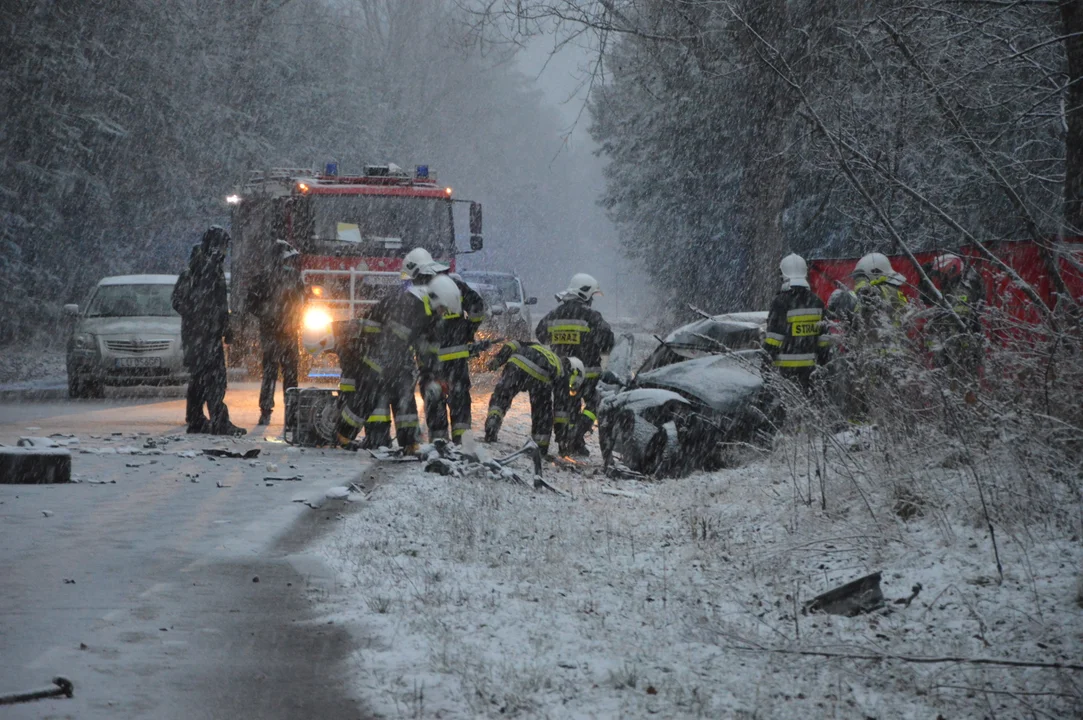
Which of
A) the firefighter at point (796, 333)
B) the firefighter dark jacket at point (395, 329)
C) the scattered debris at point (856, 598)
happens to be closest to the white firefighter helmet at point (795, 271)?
the firefighter at point (796, 333)

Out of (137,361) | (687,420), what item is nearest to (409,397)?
(687,420)

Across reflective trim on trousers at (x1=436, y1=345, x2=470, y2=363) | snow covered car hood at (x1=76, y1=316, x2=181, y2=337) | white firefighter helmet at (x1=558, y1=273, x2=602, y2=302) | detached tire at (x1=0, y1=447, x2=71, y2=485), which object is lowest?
detached tire at (x1=0, y1=447, x2=71, y2=485)

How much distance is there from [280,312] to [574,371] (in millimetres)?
3590

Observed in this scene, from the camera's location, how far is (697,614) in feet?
16.0

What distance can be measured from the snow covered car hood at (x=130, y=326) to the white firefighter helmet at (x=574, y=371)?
7290 mm

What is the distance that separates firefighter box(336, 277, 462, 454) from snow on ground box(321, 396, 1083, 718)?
2614mm

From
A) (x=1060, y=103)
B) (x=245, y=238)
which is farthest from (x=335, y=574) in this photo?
(x=245, y=238)

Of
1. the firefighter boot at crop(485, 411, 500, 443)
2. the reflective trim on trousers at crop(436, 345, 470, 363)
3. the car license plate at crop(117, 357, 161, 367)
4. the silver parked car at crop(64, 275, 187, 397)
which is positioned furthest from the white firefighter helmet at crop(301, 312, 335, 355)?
the reflective trim on trousers at crop(436, 345, 470, 363)

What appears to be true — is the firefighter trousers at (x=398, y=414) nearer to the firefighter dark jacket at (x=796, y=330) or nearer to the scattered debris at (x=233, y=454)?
the scattered debris at (x=233, y=454)

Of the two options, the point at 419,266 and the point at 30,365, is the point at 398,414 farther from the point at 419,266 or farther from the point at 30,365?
the point at 30,365

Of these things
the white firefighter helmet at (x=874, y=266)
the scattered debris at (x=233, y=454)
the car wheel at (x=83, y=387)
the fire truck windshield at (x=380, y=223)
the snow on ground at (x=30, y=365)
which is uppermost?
the fire truck windshield at (x=380, y=223)

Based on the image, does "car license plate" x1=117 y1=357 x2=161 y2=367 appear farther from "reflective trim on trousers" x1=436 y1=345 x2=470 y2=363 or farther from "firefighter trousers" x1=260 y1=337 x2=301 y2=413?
"reflective trim on trousers" x1=436 y1=345 x2=470 y2=363

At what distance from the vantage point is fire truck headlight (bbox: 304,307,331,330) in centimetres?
1478

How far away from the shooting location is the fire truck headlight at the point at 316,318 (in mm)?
14781
